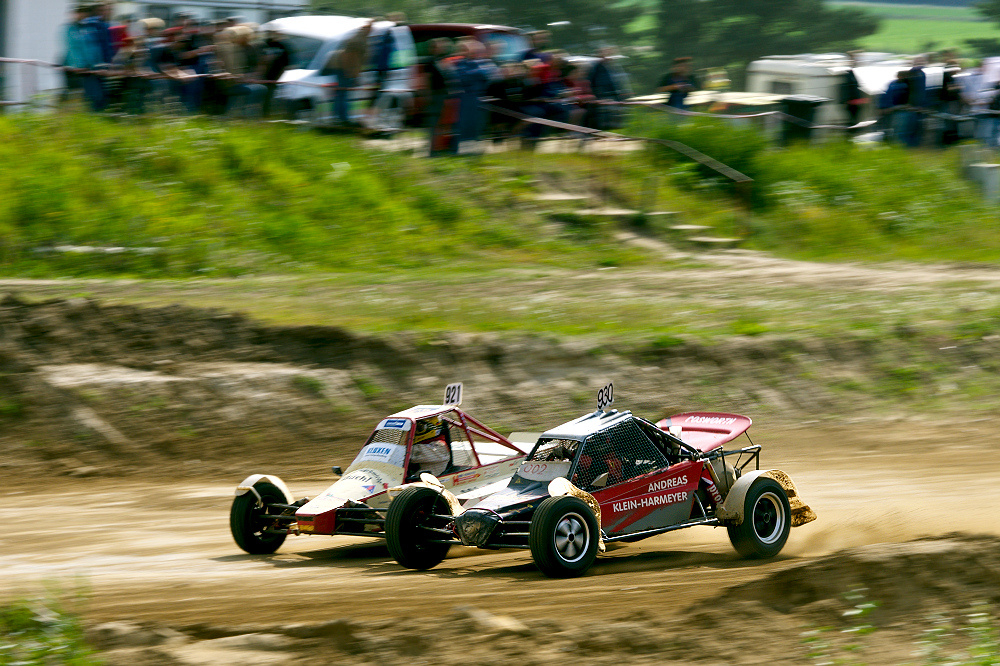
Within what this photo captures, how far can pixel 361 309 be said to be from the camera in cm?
1548

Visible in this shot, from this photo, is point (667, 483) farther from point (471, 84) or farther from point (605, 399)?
point (471, 84)

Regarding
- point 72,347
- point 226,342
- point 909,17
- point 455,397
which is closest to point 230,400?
point 226,342

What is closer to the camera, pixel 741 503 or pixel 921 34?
pixel 741 503

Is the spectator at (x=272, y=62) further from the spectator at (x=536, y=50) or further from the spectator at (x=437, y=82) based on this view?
the spectator at (x=536, y=50)

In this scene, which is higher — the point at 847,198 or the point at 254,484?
the point at 847,198

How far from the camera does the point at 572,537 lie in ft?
27.8

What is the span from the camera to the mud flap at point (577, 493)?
8.57 metres

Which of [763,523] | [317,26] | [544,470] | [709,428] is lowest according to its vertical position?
[763,523]

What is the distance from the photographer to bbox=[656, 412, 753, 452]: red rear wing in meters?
9.71

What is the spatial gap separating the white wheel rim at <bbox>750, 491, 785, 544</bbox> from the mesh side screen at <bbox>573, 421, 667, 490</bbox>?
2.66 ft

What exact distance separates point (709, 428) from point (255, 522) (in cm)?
386

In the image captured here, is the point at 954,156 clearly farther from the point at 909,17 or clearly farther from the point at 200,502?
the point at 909,17

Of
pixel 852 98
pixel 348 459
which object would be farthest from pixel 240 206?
pixel 852 98

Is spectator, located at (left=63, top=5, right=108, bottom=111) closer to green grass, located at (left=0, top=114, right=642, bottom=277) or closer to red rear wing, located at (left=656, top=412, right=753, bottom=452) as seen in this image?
green grass, located at (left=0, top=114, right=642, bottom=277)
